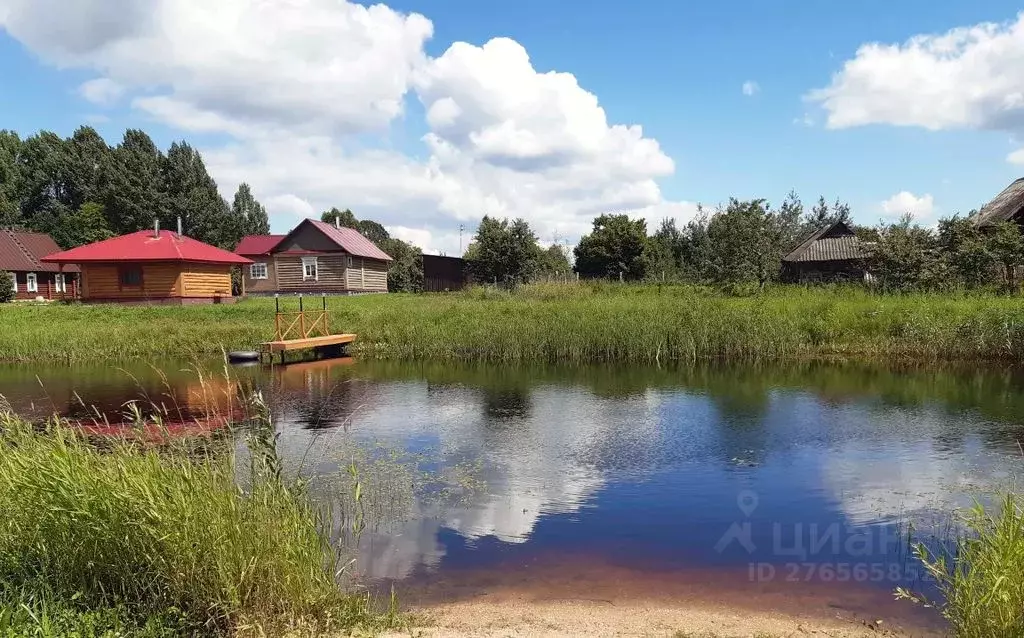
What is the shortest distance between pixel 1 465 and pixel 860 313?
22318 millimetres

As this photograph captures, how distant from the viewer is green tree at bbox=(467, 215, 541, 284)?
137 ft

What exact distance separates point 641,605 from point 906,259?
82.4 ft

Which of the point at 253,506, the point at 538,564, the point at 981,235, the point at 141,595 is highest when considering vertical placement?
the point at 981,235

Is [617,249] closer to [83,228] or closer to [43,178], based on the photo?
[83,228]

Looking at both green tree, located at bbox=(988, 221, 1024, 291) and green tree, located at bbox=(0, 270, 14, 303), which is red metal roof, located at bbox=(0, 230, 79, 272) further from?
green tree, located at bbox=(988, 221, 1024, 291)

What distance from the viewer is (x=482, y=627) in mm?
5113

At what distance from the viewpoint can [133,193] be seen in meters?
58.2

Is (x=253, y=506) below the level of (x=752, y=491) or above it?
above

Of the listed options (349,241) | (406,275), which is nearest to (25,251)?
(349,241)

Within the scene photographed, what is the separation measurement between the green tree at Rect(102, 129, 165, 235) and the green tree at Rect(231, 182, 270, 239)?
1238 centimetres

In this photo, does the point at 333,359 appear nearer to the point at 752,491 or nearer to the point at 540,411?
the point at 540,411

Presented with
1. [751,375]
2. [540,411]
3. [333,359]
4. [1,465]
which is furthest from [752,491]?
[333,359]

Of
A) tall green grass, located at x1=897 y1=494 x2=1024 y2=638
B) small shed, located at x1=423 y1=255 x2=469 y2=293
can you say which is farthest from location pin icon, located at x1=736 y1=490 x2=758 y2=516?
small shed, located at x1=423 y1=255 x2=469 y2=293

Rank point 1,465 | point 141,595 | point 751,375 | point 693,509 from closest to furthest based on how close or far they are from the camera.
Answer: point 141,595 < point 1,465 < point 693,509 < point 751,375
